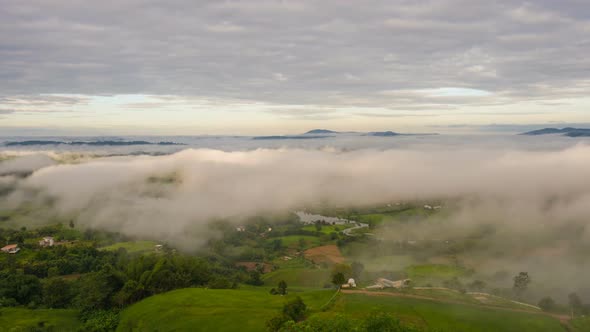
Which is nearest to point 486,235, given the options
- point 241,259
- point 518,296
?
point 518,296

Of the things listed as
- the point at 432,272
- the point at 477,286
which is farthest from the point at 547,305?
the point at 432,272

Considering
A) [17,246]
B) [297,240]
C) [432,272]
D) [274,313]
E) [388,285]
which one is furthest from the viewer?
[297,240]

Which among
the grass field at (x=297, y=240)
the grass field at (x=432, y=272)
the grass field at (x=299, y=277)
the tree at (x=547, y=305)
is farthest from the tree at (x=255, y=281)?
the tree at (x=547, y=305)

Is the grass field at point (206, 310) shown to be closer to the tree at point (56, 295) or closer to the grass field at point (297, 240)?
the tree at point (56, 295)

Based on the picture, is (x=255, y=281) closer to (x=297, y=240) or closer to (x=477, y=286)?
(x=477, y=286)

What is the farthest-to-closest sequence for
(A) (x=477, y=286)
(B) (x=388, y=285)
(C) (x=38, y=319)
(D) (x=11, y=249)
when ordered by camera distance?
(D) (x=11, y=249)
(A) (x=477, y=286)
(B) (x=388, y=285)
(C) (x=38, y=319)

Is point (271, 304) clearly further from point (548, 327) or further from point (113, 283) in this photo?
point (548, 327)

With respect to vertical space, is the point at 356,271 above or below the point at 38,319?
below

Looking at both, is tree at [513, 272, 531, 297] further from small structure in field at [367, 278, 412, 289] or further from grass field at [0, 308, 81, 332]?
grass field at [0, 308, 81, 332]
